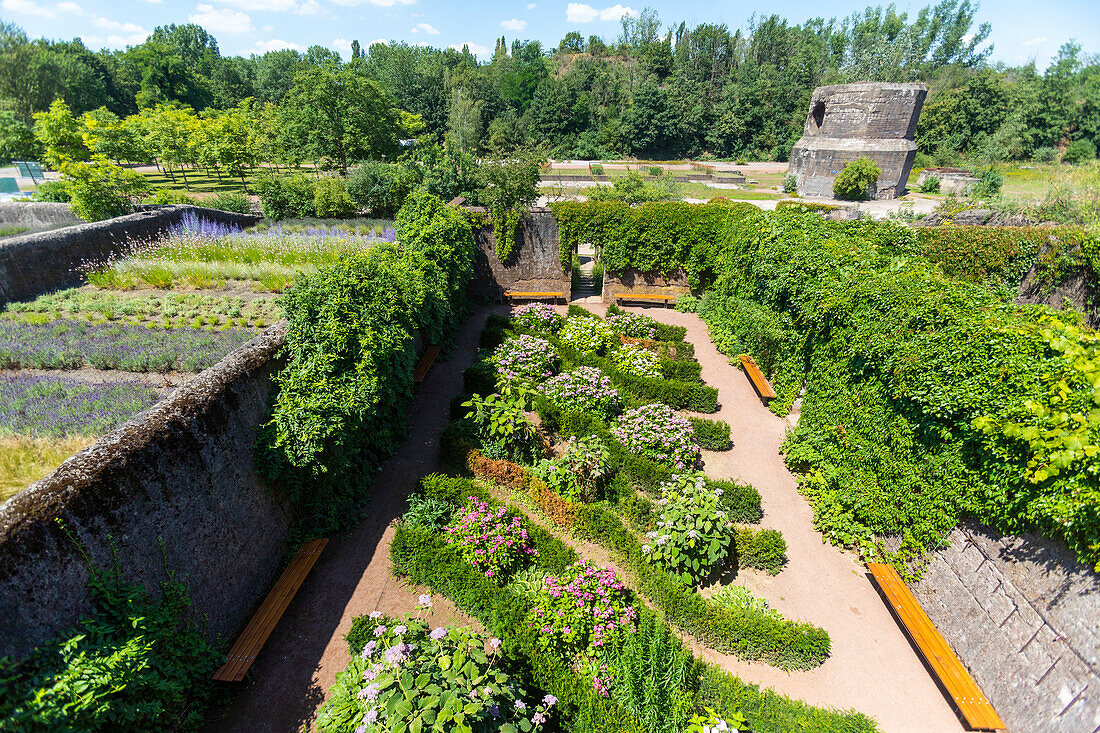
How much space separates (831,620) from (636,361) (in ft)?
20.6

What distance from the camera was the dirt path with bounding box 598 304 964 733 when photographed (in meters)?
5.71

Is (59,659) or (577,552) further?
(577,552)

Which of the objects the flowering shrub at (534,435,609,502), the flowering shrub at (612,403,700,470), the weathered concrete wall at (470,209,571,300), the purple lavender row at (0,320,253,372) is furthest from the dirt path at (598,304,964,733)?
the purple lavender row at (0,320,253,372)

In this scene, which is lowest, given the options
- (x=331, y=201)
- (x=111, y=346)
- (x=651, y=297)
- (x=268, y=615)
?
(x=268, y=615)

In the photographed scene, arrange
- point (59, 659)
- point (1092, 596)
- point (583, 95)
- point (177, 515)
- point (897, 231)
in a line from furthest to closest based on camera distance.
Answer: point (583, 95), point (897, 231), point (177, 515), point (1092, 596), point (59, 659)

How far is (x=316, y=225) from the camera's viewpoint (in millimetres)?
16984

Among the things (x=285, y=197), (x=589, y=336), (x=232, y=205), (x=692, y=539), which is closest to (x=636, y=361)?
(x=589, y=336)

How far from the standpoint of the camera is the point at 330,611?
641 cm

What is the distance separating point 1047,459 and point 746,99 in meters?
66.5

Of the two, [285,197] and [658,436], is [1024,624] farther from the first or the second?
[285,197]

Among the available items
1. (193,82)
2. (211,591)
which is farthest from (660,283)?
(193,82)

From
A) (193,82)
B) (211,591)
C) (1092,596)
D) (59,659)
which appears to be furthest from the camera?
(193,82)

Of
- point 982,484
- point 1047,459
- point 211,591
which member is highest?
point 1047,459

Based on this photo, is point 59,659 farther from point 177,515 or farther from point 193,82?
point 193,82
